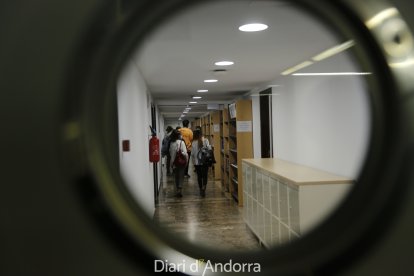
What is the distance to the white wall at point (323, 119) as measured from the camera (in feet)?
7.47

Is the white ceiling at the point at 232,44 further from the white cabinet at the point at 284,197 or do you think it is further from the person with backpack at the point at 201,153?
the person with backpack at the point at 201,153

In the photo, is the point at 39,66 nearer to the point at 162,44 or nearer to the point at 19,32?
the point at 19,32

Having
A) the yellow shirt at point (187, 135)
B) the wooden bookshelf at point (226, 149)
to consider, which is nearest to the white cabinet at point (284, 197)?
the yellow shirt at point (187, 135)

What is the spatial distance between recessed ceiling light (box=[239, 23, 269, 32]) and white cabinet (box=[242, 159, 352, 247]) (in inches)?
35.6

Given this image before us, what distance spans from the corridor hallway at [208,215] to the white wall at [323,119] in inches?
34.1

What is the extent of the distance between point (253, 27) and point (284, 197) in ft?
3.80

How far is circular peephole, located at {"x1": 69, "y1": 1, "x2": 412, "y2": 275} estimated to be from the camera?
0.43 meters

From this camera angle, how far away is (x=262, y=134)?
185 inches

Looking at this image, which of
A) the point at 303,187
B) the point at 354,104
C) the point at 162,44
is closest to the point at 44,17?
the point at 162,44

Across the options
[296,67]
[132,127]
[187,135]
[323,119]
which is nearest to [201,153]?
[187,135]

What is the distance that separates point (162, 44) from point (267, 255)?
1.89 m

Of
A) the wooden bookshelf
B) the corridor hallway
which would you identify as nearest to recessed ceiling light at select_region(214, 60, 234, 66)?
the corridor hallway

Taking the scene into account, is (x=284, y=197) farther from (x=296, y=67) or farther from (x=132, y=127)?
(x=296, y=67)

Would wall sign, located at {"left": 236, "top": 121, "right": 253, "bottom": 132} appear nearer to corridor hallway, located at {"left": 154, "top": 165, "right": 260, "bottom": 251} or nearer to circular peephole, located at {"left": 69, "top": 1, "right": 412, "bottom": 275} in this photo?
circular peephole, located at {"left": 69, "top": 1, "right": 412, "bottom": 275}
